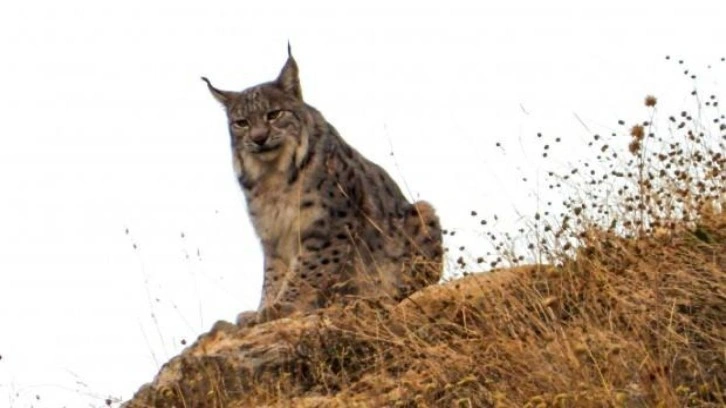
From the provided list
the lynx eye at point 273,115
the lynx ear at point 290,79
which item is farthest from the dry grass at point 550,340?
the lynx ear at point 290,79

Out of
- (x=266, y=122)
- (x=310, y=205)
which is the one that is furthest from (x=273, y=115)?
(x=310, y=205)

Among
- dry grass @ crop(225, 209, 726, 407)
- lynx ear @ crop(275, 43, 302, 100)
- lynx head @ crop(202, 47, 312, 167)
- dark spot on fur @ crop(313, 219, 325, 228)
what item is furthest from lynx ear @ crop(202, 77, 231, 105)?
dry grass @ crop(225, 209, 726, 407)

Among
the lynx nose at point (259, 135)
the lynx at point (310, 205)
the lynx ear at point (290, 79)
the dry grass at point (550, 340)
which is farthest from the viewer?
the lynx ear at point (290, 79)

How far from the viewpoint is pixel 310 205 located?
12328mm

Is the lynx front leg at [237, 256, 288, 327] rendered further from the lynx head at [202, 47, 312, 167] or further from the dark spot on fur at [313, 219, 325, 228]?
the lynx head at [202, 47, 312, 167]

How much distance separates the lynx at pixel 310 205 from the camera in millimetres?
12039

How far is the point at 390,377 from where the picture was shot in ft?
29.8

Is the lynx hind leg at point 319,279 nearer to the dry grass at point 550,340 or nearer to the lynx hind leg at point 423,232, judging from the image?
the lynx hind leg at point 423,232

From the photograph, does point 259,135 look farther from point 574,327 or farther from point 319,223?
point 574,327

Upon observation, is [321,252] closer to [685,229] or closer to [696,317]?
[685,229]

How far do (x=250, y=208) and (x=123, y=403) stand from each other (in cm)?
315

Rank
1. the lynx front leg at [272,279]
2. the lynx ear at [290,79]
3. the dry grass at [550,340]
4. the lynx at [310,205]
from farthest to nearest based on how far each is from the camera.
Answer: the lynx ear at [290,79], the lynx front leg at [272,279], the lynx at [310,205], the dry grass at [550,340]

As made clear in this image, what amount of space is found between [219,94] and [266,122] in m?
0.44

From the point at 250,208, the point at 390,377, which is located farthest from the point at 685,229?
the point at 250,208
